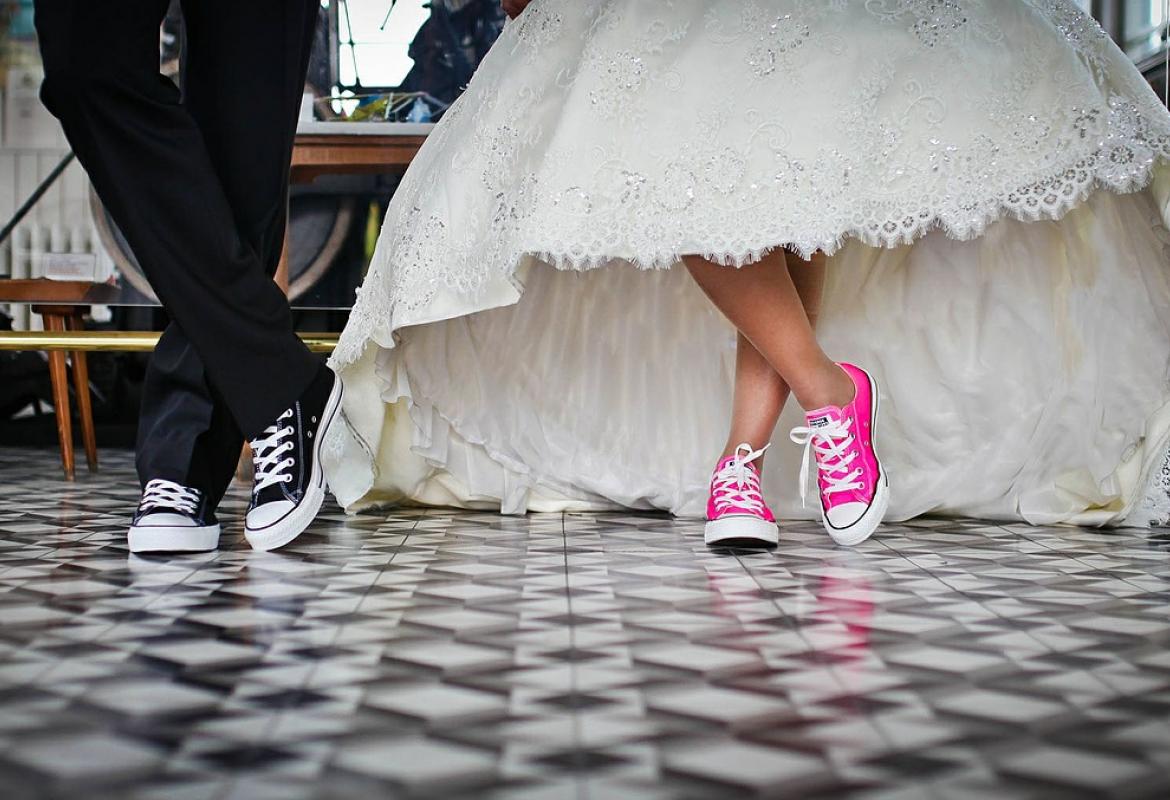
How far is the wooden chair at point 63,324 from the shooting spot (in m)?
2.88

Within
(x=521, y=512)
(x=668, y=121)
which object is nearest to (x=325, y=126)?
(x=521, y=512)

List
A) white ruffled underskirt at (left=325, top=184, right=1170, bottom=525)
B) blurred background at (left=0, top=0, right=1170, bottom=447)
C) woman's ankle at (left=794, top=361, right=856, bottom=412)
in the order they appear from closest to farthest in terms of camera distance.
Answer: woman's ankle at (left=794, top=361, right=856, bottom=412) → white ruffled underskirt at (left=325, top=184, right=1170, bottom=525) → blurred background at (left=0, top=0, right=1170, bottom=447)

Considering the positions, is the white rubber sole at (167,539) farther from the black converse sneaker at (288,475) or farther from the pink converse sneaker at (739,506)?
the pink converse sneaker at (739,506)

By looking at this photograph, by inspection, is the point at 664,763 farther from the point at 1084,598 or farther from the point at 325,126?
the point at 325,126

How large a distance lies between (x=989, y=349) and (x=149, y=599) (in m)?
1.23

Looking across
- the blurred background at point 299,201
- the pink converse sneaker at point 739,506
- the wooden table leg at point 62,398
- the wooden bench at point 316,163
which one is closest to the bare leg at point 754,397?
the pink converse sneaker at point 739,506

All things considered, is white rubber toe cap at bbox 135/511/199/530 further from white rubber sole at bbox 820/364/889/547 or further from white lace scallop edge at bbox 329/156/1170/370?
white rubber sole at bbox 820/364/889/547

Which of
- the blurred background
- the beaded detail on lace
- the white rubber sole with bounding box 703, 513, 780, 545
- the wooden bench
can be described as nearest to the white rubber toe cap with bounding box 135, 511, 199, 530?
the beaded detail on lace

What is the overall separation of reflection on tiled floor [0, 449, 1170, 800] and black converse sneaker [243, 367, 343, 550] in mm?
42

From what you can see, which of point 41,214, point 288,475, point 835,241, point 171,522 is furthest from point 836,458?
point 41,214

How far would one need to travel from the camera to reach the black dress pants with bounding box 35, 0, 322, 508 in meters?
1.37

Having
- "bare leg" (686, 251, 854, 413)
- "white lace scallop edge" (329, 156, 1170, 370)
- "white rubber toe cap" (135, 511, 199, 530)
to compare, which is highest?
"white lace scallop edge" (329, 156, 1170, 370)

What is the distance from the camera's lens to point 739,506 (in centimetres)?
153

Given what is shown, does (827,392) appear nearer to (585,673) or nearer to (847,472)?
(847,472)
